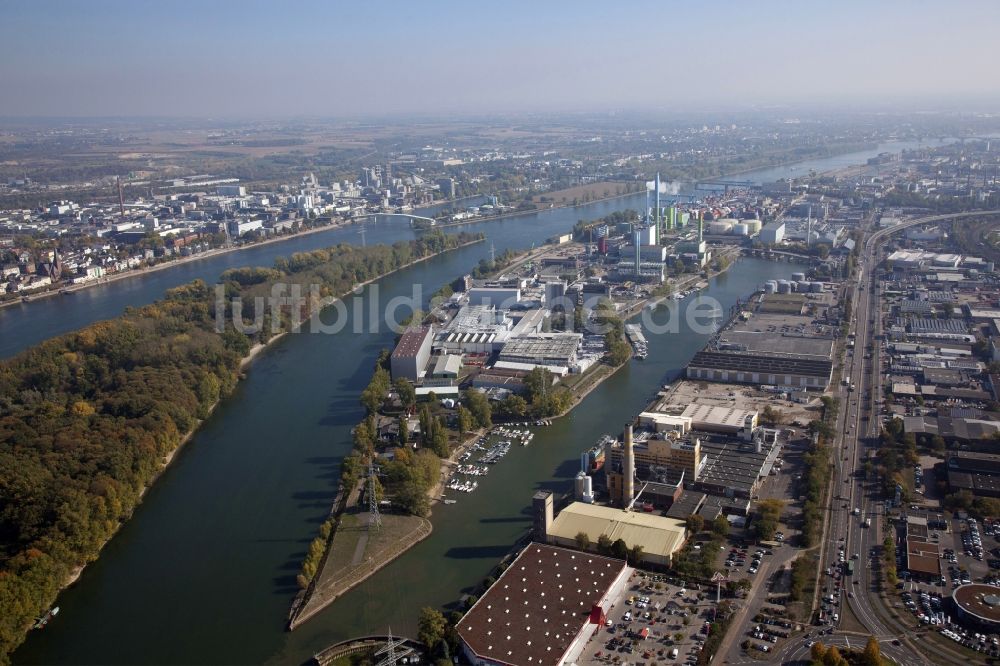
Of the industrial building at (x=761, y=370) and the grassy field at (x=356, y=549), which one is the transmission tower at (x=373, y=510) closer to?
the grassy field at (x=356, y=549)

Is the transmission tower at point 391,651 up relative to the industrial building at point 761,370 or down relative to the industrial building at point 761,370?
down

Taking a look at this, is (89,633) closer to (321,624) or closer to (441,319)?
(321,624)

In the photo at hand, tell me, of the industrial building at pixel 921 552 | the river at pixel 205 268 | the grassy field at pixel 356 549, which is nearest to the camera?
the industrial building at pixel 921 552

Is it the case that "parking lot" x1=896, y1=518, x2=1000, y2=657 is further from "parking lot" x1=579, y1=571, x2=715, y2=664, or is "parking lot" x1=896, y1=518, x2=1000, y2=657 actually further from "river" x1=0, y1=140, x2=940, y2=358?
"river" x1=0, y1=140, x2=940, y2=358

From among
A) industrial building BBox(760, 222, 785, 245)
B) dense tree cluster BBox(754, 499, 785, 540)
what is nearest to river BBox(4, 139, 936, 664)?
dense tree cluster BBox(754, 499, 785, 540)

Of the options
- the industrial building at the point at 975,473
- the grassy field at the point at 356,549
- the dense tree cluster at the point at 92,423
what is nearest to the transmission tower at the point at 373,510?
the grassy field at the point at 356,549

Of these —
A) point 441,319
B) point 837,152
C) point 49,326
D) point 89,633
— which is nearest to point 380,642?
point 89,633
